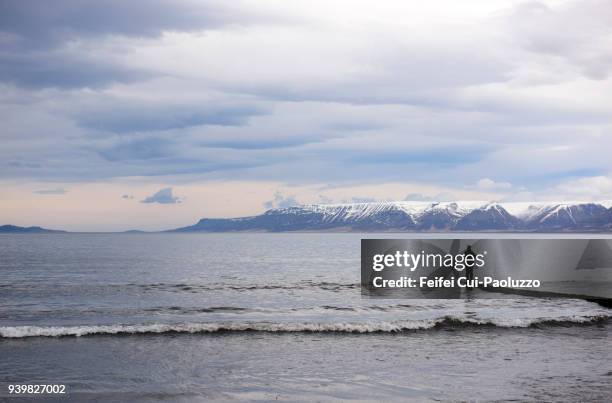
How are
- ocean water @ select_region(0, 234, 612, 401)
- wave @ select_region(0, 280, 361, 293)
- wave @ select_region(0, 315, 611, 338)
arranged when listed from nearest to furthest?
ocean water @ select_region(0, 234, 612, 401), wave @ select_region(0, 315, 611, 338), wave @ select_region(0, 280, 361, 293)

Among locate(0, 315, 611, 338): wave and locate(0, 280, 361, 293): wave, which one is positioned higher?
locate(0, 315, 611, 338): wave

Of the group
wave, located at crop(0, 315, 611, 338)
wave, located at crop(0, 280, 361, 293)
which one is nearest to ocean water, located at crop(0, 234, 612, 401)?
wave, located at crop(0, 315, 611, 338)

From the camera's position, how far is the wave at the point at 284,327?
2592cm

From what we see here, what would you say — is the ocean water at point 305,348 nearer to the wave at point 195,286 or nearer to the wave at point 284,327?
the wave at point 284,327

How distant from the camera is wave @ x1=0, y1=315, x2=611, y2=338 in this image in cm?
2592

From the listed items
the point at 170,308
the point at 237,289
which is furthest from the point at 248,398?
the point at 237,289

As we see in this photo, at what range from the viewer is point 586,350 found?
22172 mm

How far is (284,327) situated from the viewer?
2733 centimetres

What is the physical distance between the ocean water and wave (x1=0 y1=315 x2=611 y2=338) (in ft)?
0.29

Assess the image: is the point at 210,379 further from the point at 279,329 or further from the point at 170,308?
the point at 170,308

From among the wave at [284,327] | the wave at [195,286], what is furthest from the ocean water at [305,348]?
the wave at [195,286]

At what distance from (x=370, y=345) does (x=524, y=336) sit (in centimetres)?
781

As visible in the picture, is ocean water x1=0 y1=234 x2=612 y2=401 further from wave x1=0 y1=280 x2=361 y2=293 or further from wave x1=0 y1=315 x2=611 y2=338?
wave x1=0 y1=280 x2=361 y2=293

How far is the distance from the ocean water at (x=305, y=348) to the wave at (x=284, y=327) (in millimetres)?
90
